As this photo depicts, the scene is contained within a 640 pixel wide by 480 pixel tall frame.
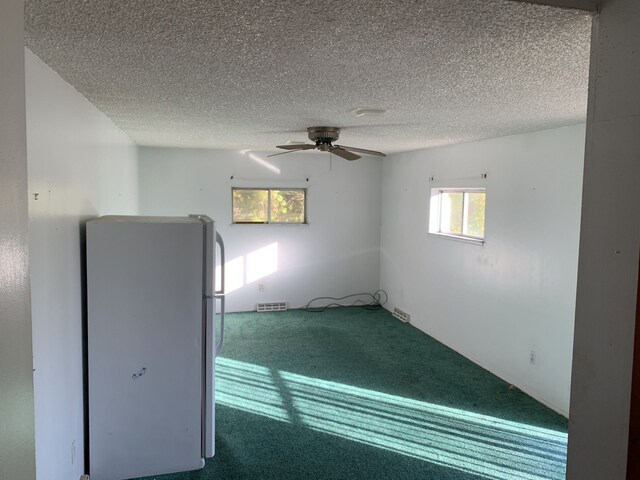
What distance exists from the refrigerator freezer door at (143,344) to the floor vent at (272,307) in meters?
3.57

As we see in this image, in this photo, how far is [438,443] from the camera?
9.92 feet

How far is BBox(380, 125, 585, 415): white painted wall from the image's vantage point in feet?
11.3

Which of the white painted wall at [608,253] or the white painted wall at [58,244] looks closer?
the white painted wall at [608,253]

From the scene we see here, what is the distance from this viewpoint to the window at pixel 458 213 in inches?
182

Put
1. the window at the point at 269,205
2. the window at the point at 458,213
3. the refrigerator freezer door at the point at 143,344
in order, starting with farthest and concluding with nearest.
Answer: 1. the window at the point at 269,205
2. the window at the point at 458,213
3. the refrigerator freezer door at the point at 143,344

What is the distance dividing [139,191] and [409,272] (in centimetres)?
362

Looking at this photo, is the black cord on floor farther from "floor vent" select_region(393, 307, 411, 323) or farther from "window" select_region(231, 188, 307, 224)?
"window" select_region(231, 188, 307, 224)

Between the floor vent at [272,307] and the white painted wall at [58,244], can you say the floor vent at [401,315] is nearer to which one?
the floor vent at [272,307]

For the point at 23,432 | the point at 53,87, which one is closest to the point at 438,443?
the point at 23,432

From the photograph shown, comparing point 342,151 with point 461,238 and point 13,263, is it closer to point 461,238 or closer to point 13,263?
point 461,238

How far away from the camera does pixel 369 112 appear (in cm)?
296

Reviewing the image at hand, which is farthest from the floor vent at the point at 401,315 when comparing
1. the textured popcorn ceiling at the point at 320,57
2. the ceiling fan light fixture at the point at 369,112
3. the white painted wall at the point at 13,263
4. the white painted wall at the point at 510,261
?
the white painted wall at the point at 13,263

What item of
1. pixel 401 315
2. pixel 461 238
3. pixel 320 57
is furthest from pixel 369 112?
pixel 401 315

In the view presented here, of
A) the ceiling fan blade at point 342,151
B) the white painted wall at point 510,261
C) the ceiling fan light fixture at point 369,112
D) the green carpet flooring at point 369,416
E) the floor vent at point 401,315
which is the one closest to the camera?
the green carpet flooring at point 369,416
